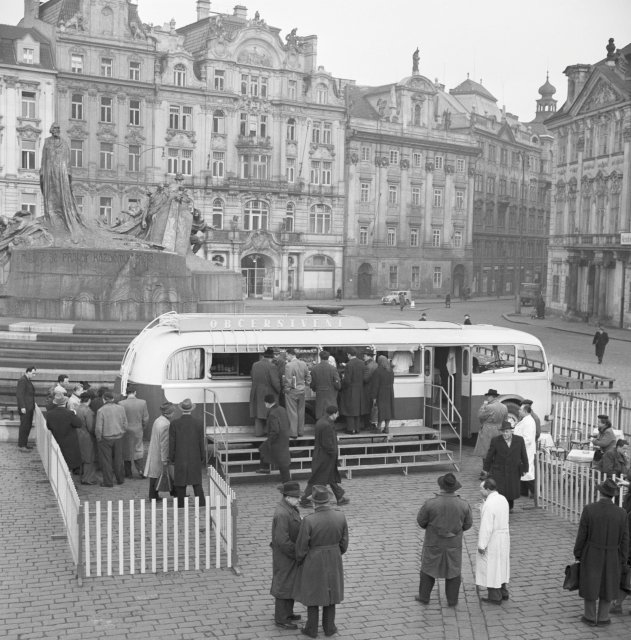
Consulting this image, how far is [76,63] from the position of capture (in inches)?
2527

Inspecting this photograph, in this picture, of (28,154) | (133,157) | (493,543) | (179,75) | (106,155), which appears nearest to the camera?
(493,543)

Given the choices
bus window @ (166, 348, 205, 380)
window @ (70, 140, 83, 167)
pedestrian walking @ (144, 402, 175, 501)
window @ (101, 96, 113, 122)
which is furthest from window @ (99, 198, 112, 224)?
pedestrian walking @ (144, 402, 175, 501)

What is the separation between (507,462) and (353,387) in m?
4.08

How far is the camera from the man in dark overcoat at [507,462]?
13930mm

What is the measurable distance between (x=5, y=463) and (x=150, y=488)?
3.98 m

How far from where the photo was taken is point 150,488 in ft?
46.0

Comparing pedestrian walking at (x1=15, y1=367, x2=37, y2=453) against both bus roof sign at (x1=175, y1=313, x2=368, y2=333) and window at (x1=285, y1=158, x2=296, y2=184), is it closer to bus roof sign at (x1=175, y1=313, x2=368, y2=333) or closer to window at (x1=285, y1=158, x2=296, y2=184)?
bus roof sign at (x1=175, y1=313, x2=368, y2=333)

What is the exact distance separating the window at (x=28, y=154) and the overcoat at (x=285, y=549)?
2250 inches

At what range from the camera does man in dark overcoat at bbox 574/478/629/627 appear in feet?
33.7

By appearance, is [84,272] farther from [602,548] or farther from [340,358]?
[602,548]

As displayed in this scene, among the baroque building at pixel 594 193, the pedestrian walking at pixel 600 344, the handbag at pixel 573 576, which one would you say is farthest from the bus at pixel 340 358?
the baroque building at pixel 594 193

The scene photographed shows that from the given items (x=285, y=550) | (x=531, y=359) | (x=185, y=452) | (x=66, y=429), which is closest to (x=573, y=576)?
(x=285, y=550)

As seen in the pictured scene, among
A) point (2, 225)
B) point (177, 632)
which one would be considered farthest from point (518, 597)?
point (2, 225)

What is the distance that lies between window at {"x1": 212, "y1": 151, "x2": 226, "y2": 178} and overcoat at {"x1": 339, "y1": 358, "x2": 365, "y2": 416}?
54.8m
